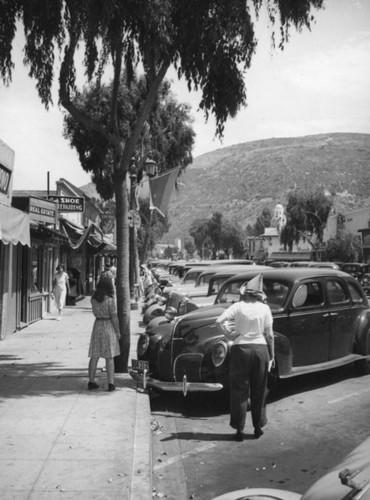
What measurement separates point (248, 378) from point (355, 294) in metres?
4.17

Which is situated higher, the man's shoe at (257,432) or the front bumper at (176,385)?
the front bumper at (176,385)

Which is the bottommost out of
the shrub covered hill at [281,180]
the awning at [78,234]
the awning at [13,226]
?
the awning at [13,226]

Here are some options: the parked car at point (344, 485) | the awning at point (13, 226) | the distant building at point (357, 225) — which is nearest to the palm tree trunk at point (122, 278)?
the awning at point (13, 226)

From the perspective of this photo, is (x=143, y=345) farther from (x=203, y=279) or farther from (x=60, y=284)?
(x=60, y=284)

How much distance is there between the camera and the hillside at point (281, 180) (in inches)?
5556

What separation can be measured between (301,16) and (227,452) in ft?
21.8

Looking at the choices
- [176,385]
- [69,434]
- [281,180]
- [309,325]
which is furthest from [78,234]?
[281,180]

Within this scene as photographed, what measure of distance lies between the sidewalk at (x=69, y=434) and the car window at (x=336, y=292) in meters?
3.38

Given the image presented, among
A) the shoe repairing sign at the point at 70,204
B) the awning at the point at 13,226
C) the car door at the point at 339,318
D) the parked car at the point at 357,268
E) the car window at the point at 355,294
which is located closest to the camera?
the car door at the point at 339,318

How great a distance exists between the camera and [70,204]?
19.8 m

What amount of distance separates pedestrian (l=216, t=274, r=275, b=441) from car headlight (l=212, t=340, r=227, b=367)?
0.77 meters

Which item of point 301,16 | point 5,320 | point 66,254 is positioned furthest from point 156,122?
point 301,16

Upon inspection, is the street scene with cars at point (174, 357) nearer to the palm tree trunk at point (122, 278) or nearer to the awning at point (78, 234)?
the palm tree trunk at point (122, 278)

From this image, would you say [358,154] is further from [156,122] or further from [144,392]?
[144,392]
